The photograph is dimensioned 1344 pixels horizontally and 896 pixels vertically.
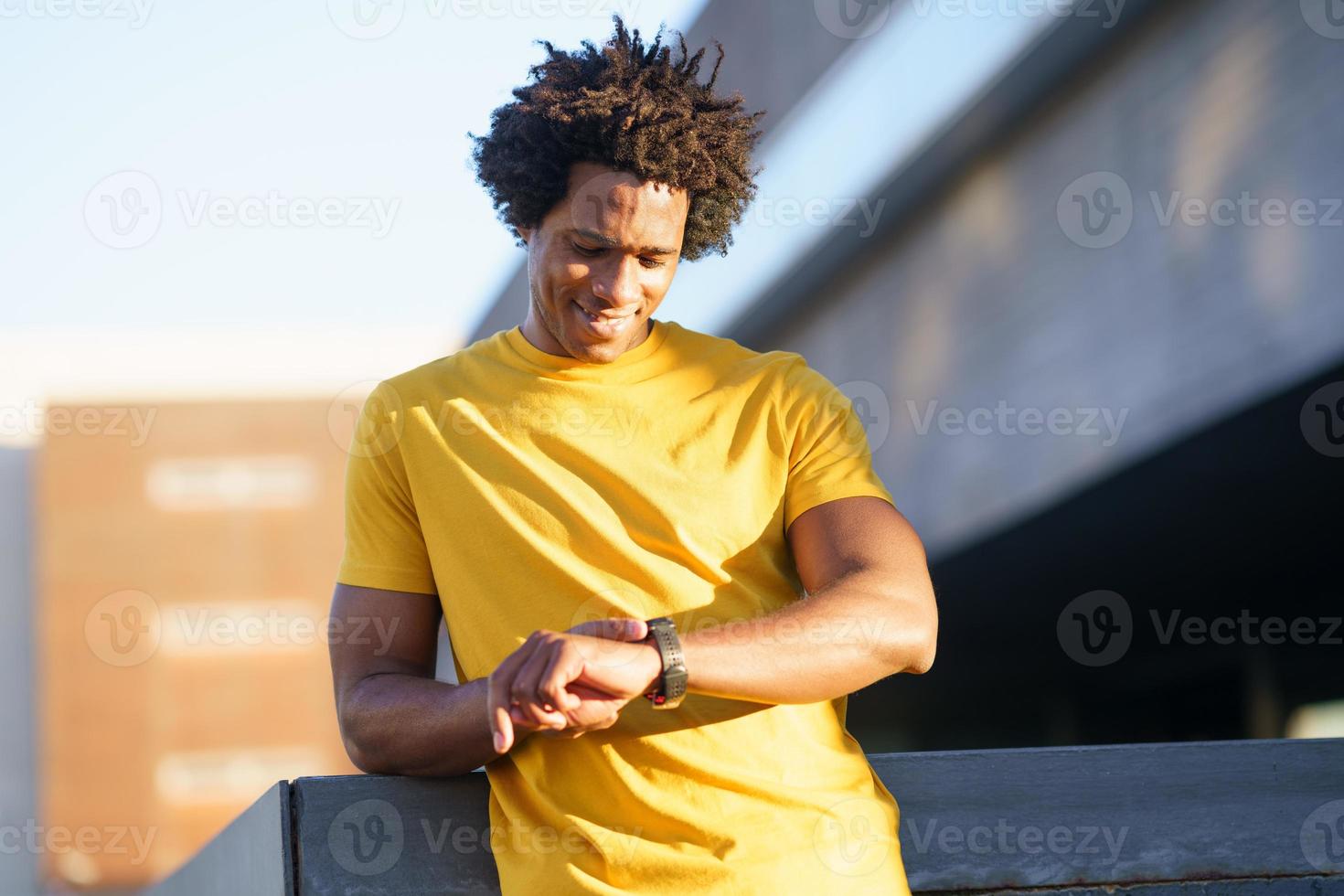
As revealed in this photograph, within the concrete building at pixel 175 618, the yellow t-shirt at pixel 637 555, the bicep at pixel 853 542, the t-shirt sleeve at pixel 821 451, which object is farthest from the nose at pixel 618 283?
the concrete building at pixel 175 618

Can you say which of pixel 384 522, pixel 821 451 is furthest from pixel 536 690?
pixel 821 451

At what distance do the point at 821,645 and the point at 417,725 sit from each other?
61 cm

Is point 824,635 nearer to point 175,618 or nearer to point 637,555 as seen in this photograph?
point 637,555

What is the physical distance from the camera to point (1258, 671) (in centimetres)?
1411

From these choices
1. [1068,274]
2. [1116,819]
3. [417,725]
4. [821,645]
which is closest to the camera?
[821,645]

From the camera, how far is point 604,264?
2.28 meters

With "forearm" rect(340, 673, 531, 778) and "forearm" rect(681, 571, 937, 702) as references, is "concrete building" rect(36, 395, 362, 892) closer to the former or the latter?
"forearm" rect(340, 673, 531, 778)

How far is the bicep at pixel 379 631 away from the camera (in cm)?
217

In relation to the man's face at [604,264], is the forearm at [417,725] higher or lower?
lower

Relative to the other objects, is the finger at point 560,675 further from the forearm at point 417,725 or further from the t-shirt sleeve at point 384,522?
the t-shirt sleeve at point 384,522

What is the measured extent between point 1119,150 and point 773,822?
201 inches

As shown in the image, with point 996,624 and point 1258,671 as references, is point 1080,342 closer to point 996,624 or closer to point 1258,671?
point 996,624

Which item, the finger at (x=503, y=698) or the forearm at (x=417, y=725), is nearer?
the finger at (x=503, y=698)

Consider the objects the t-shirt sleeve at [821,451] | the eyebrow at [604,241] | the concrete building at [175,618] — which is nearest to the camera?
the t-shirt sleeve at [821,451]
